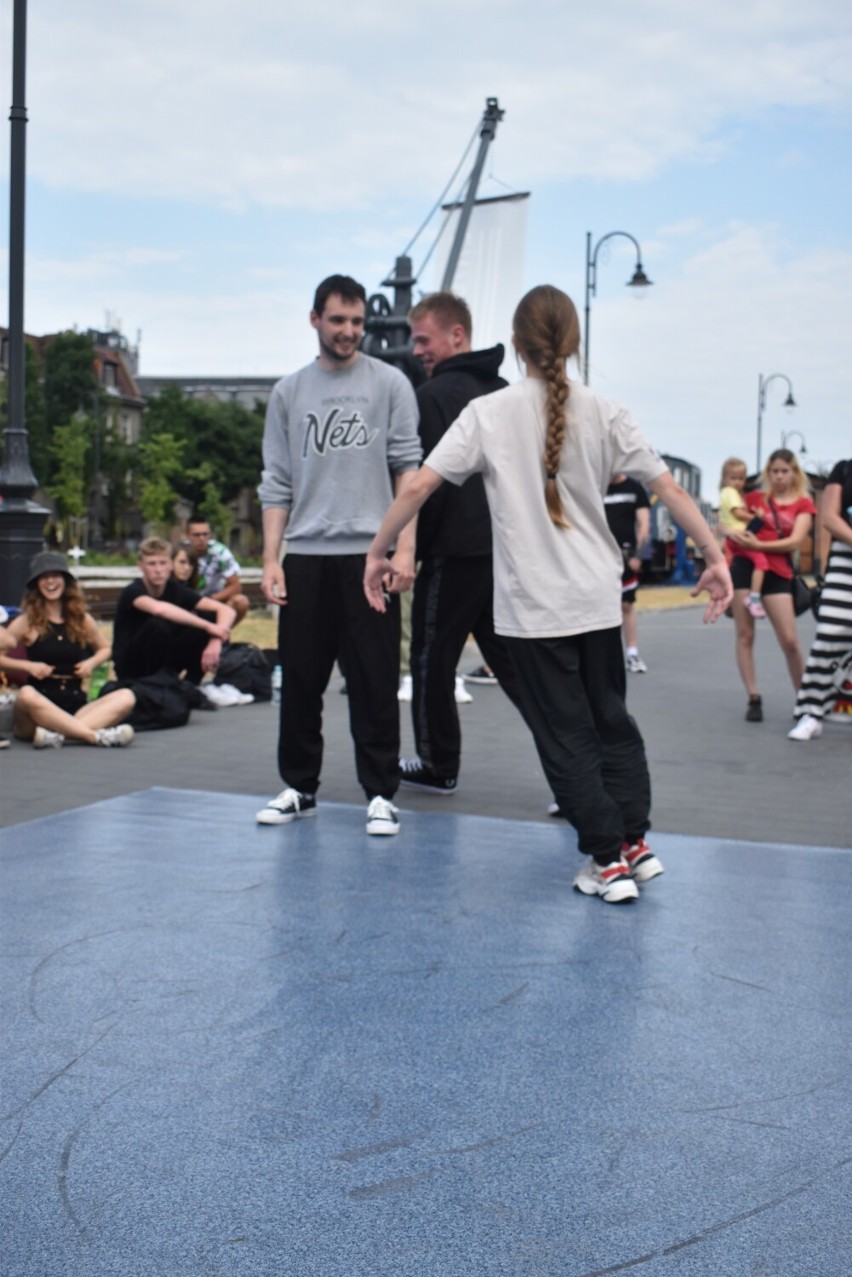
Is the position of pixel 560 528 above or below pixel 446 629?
above

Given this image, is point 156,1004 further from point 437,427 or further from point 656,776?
point 656,776

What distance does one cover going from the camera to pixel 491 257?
36219 millimetres

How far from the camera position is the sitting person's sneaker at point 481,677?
37.7 feet

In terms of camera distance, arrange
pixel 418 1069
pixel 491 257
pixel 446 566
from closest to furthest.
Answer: pixel 418 1069 → pixel 446 566 → pixel 491 257

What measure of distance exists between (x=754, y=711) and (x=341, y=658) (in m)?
4.45

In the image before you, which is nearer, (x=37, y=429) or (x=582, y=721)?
(x=582, y=721)

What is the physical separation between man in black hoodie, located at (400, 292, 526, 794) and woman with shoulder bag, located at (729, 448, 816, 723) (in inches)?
134

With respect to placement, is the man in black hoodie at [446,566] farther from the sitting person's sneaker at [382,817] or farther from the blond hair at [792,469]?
the blond hair at [792,469]

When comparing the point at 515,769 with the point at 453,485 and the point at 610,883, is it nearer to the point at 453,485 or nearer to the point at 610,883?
the point at 453,485

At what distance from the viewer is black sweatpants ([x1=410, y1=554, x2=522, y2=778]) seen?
5.92 m

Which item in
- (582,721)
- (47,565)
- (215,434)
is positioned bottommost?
(582,721)

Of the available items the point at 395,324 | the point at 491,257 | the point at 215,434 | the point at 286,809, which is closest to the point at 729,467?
the point at 395,324

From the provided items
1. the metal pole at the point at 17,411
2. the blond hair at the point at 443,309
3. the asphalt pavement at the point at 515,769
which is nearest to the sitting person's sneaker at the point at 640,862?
the asphalt pavement at the point at 515,769

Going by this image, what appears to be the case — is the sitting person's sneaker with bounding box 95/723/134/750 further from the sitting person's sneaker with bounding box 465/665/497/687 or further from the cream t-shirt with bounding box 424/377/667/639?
the sitting person's sneaker with bounding box 465/665/497/687
